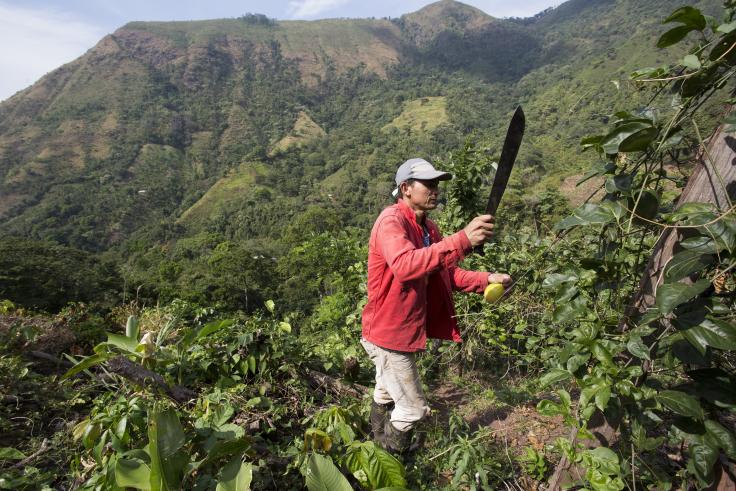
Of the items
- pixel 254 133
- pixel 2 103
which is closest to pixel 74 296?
pixel 254 133

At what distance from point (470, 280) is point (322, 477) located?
4.72ft

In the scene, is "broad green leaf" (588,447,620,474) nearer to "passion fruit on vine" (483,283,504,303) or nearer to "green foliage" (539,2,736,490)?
"green foliage" (539,2,736,490)

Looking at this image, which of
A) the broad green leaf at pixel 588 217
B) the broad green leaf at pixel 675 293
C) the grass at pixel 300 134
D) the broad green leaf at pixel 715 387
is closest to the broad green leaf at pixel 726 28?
the broad green leaf at pixel 588 217

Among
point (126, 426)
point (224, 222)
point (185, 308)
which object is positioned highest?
point (126, 426)

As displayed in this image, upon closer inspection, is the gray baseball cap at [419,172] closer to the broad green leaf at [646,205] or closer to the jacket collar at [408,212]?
the jacket collar at [408,212]

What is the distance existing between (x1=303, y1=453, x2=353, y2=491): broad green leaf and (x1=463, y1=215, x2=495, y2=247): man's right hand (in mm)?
1196

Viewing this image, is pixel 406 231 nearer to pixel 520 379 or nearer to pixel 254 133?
pixel 520 379

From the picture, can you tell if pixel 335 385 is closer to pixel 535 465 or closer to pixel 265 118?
pixel 535 465

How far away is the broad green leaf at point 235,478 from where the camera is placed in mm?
1586

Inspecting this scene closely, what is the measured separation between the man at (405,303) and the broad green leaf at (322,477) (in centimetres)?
80

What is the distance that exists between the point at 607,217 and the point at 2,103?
636 feet

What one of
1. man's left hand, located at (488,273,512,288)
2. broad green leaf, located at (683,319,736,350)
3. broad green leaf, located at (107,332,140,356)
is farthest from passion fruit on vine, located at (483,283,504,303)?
broad green leaf, located at (107,332,140,356)

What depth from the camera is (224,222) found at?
7712cm

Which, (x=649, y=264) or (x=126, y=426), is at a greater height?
(x=649, y=264)
